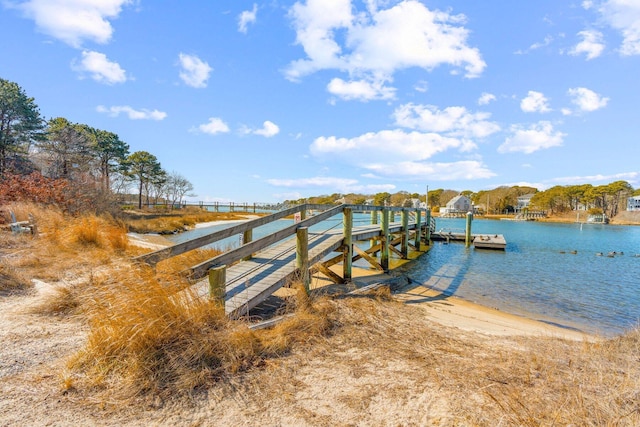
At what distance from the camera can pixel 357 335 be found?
3.96m

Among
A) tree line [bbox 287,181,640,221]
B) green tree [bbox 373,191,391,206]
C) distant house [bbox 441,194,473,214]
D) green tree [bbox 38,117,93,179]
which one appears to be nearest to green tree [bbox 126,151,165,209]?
green tree [bbox 38,117,93,179]

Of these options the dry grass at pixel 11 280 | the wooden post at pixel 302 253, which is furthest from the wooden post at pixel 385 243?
the dry grass at pixel 11 280

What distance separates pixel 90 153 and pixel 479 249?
1387 inches

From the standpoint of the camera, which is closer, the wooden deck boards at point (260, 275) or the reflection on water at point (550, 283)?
Answer: the wooden deck boards at point (260, 275)

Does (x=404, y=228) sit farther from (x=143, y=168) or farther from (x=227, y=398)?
(x=143, y=168)

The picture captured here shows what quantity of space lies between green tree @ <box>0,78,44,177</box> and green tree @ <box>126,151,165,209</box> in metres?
17.7

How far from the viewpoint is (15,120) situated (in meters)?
25.4

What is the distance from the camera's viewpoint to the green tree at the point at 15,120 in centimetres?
2388

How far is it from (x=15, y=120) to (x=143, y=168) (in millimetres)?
21494

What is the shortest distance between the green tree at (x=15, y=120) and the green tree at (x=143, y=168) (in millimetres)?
17707

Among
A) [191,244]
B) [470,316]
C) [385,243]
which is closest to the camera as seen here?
[191,244]

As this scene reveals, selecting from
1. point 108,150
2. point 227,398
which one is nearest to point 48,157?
point 108,150

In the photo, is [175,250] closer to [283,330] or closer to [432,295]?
A: [283,330]

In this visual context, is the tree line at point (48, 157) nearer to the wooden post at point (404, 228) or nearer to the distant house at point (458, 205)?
the wooden post at point (404, 228)
